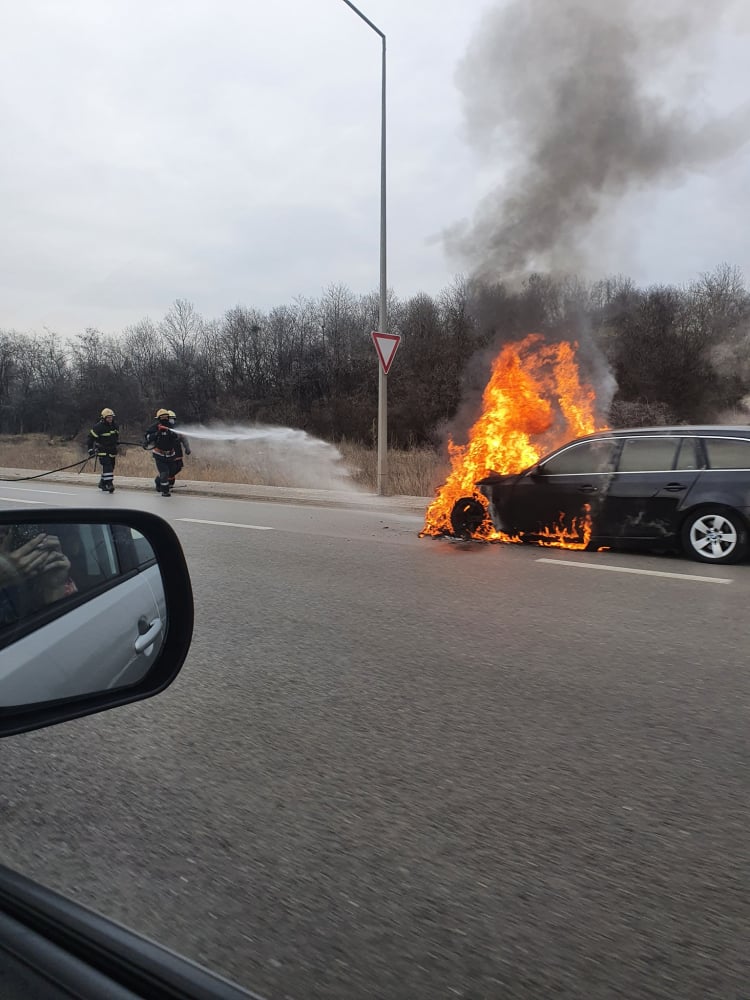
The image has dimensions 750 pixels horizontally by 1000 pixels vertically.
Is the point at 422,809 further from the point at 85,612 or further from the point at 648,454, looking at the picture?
the point at 648,454

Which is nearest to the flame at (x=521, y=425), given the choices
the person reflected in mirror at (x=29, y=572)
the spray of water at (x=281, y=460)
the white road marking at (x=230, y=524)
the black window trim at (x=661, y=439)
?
the black window trim at (x=661, y=439)

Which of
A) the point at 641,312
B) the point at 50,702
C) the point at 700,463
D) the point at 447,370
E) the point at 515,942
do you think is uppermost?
the point at 641,312

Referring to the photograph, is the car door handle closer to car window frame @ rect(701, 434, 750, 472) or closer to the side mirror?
the side mirror

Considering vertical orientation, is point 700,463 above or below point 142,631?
above

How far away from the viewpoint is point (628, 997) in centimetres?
183

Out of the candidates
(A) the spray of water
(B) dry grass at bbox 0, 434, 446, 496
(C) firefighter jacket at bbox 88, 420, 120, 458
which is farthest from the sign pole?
(C) firefighter jacket at bbox 88, 420, 120, 458

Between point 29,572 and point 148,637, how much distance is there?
0.48 metres

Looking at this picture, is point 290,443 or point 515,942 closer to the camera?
point 515,942

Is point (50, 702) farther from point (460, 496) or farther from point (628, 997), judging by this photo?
point (460, 496)

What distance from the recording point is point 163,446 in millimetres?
16219

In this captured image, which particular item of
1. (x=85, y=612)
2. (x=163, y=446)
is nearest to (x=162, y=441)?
(x=163, y=446)

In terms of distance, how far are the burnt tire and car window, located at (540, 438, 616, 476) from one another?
0.98 m

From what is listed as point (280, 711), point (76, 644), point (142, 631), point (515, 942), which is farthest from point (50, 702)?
point (280, 711)

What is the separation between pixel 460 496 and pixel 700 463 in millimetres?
2893
